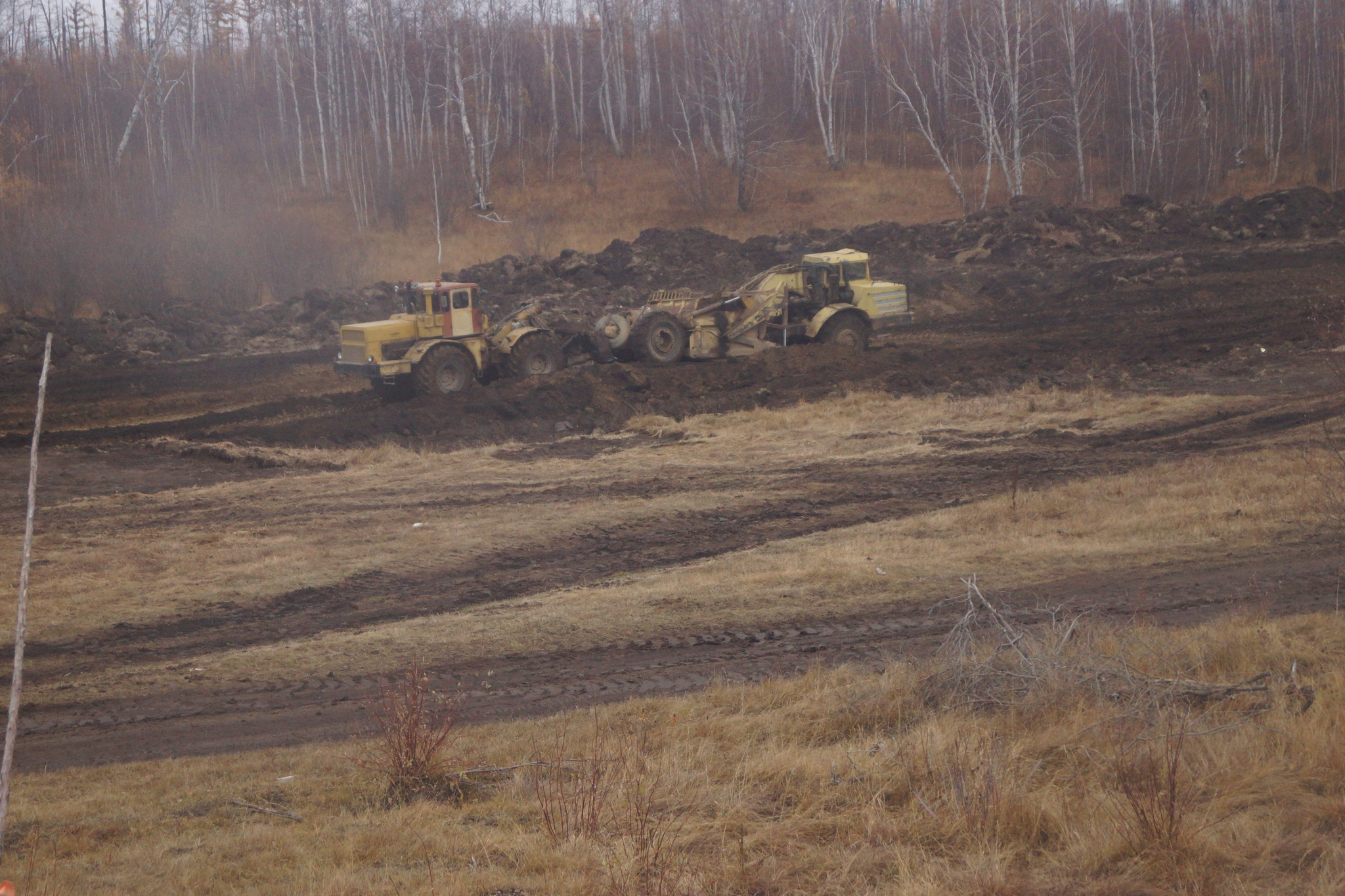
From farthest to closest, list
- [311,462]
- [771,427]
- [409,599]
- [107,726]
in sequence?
1. [771,427]
2. [311,462]
3. [409,599]
4. [107,726]

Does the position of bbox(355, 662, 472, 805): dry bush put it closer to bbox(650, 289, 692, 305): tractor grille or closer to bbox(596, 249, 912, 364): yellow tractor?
bbox(596, 249, 912, 364): yellow tractor

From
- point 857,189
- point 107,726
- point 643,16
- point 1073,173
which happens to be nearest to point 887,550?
point 107,726

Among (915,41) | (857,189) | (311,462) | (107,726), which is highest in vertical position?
(915,41)

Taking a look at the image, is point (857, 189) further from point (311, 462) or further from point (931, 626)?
point (931, 626)

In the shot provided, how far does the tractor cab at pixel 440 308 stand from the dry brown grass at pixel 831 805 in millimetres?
13740

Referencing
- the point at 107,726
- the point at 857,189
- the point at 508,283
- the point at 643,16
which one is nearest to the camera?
the point at 107,726

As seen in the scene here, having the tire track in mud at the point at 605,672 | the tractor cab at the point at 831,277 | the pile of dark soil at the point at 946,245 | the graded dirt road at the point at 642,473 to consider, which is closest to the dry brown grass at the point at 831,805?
the tire track in mud at the point at 605,672

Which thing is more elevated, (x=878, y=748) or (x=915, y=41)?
(x=915, y=41)

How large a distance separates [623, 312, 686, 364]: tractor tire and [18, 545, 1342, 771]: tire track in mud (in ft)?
42.5

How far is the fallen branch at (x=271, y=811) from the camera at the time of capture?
18.7 ft

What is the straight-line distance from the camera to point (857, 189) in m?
46.5

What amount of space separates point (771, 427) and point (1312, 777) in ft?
42.9

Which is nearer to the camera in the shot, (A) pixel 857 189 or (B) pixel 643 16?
(A) pixel 857 189

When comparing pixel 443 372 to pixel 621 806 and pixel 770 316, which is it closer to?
pixel 770 316
